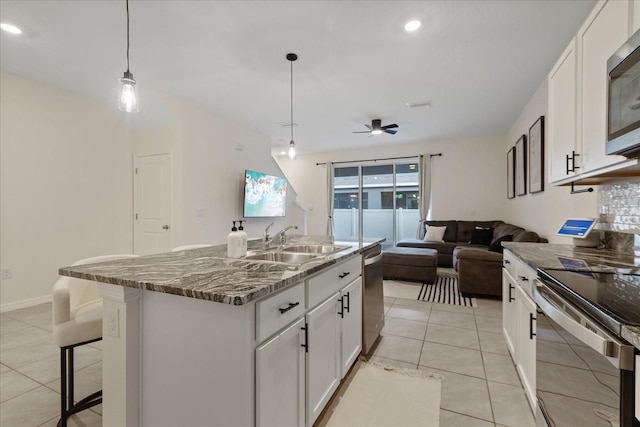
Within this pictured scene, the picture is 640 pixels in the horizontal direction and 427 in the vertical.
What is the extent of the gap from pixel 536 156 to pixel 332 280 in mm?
3518

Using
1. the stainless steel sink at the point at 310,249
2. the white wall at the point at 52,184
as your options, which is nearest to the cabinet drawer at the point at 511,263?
the stainless steel sink at the point at 310,249

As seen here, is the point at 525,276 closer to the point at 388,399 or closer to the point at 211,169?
the point at 388,399

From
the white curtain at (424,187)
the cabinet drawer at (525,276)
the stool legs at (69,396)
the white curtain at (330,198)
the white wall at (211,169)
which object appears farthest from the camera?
the white curtain at (330,198)

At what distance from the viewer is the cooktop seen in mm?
783

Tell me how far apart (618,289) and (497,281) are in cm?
288

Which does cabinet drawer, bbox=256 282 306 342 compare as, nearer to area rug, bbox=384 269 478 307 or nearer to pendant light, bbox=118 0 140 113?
pendant light, bbox=118 0 140 113

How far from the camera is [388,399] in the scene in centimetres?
178

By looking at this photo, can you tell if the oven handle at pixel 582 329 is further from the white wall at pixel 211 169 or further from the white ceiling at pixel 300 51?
the white wall at pixel 211 169

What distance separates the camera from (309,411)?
139 centimetres

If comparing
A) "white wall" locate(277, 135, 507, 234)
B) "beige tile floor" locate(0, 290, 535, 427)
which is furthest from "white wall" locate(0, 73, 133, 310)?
"white wall" locate(277, 135, 507, 234)

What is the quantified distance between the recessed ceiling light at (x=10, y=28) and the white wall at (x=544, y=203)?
15.8 ft

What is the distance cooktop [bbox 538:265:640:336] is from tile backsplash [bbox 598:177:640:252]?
69 cm

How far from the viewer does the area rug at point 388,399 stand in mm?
1604

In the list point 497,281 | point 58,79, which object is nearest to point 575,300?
point 497,281
